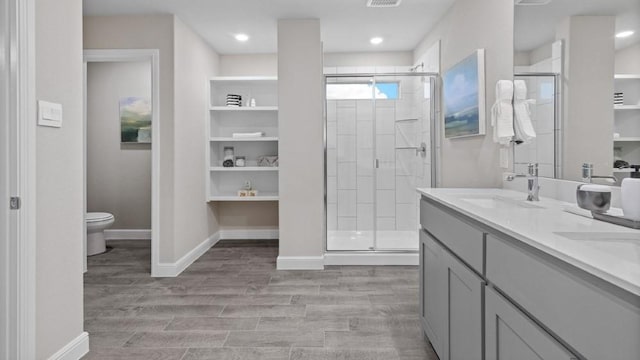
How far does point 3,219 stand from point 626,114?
263cm

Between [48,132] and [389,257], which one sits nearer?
[48,132]

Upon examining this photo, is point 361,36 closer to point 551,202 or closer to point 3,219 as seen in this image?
point 551,202

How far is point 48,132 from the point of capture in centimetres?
195

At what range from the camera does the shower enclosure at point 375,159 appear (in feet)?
13.8

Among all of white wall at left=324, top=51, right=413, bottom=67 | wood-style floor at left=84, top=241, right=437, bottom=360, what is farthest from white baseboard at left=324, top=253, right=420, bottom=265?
white wall at left=324, top=51, right=413, bottom=67

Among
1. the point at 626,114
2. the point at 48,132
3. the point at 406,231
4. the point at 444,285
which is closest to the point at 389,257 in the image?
the point at 406,231

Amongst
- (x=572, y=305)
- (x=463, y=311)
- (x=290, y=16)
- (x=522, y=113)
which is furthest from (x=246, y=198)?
(x=572, y=305)

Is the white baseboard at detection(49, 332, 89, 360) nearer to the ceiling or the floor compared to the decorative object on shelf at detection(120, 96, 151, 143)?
nearer to the floor

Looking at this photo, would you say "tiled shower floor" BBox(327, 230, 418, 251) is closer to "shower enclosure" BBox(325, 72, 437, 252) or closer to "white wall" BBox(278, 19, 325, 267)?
"shower enclosure" BBox(325, 72, 437, 252)

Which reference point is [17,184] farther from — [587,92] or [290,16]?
[290,16]

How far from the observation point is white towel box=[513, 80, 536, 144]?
2.37 m

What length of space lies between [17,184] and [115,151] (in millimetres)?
3921

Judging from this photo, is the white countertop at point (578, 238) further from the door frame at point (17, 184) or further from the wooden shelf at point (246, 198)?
the wooden shelf at point (246, 198)

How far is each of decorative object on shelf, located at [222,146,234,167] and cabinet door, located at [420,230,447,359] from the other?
324 centimetres
